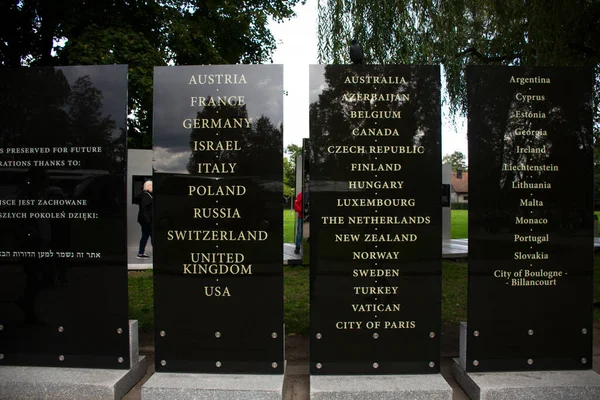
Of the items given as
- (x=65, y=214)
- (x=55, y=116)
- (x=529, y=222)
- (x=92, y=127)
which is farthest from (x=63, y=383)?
(x=529, y=222)

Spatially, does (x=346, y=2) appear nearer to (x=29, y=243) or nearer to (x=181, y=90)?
(x=181, y=90)

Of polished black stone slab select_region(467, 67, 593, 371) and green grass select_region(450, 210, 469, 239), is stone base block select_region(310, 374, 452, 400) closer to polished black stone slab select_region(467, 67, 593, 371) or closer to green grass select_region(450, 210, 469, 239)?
polished black stone slab select_region(467, 67, 593, 371)

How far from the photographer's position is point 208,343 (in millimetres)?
3348

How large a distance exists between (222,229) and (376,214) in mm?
1260

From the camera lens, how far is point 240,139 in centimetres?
336

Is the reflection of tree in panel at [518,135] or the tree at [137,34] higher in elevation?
the tree at [137,34]

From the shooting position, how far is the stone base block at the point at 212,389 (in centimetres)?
305

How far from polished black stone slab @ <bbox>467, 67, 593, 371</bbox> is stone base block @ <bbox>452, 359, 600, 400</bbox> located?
95mm

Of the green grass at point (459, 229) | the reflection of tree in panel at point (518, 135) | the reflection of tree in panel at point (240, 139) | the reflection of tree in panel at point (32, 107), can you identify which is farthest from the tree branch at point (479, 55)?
the reflection of tree in panel at point (32, 107)

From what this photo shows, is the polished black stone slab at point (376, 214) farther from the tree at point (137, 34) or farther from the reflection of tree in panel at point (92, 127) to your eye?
the tree at point (137, 34)

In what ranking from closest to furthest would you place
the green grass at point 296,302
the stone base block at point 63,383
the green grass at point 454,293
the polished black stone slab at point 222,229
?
the stone base block at point 63,383, the polished black stone slab at point 222,229, the green grass at point 296,302, the green grass at point 454,293

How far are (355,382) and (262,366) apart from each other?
0.75 m

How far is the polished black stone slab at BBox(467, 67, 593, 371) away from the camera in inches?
133

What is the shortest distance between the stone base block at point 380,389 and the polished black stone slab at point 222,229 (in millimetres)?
435
